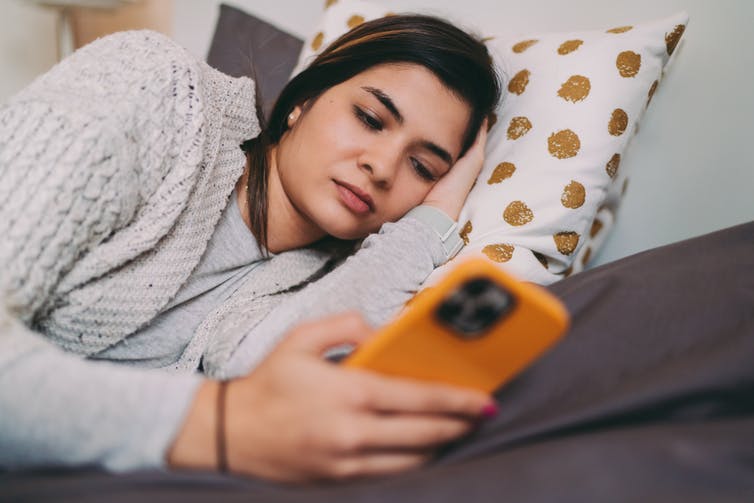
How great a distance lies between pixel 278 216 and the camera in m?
0.89

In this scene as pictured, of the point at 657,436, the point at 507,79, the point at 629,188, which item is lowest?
the point at 657,436

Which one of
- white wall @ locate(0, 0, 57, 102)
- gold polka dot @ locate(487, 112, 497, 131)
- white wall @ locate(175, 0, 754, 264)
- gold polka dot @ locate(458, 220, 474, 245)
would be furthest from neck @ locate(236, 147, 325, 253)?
white wall @ locate(0, 0, 57, 102)

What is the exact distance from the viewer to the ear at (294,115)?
2.97ft

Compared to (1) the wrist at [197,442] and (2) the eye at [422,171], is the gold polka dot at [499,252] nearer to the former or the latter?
(2) the eye at [422,171]

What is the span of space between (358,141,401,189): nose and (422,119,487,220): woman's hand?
127mm

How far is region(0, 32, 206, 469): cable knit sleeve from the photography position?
0.39 m

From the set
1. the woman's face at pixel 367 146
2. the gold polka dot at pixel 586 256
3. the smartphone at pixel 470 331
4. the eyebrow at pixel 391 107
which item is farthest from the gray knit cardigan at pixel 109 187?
the gold polka dot at pixel 586 256

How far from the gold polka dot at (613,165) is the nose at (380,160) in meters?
0.35

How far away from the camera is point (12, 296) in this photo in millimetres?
500

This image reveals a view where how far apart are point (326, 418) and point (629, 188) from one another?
0.91 metres

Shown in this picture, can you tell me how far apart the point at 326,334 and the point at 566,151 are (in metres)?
0.59

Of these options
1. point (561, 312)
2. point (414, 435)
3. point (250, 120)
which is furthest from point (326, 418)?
point (250, 120)

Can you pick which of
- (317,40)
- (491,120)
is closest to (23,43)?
(317,40)

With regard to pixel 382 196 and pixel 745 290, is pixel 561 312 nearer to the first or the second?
pixel 745 290
